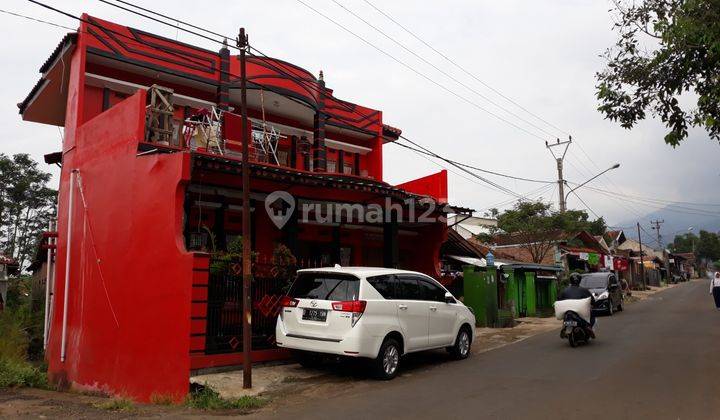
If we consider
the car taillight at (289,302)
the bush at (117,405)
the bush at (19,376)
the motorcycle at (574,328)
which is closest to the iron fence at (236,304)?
the car taillight at (289,302)

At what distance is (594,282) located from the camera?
2141 centimetres

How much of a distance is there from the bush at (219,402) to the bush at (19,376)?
234 inches

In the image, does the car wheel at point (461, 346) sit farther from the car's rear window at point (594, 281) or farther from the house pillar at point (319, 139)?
the car's rear window at point (594, 281)

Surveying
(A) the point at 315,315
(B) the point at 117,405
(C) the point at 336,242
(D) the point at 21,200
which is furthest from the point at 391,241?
(D) the point at 21,200

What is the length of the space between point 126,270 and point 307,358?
3.47m

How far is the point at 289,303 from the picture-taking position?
8.54 meters

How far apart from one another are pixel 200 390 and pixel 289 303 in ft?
6.14

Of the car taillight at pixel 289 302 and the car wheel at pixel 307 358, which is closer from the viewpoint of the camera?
the car taillight at pixel 289 302

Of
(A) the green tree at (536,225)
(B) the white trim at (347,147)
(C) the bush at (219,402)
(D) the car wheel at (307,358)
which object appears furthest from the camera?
(A) the green tree at (536,225)

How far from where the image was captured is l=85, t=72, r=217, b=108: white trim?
491 inches

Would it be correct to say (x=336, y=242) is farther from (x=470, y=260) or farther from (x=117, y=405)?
(x=117, y=405)

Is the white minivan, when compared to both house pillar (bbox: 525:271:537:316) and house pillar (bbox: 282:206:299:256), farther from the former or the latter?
house pillar (bbox: 525:271:537:316)

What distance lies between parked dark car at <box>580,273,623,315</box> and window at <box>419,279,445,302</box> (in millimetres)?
13119

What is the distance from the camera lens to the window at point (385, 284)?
846cm
